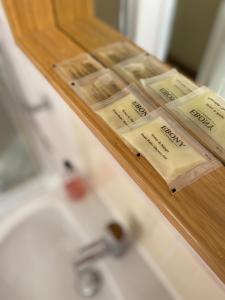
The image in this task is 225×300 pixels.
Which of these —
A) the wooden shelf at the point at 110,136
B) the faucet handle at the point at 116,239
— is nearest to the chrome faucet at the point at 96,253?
→ the faucet handle at the point at 116,239

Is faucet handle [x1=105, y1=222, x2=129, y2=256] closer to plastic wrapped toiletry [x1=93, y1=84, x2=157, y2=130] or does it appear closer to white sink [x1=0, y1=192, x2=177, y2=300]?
white sink [x1=0, y1=192, x2=177, y2=300]

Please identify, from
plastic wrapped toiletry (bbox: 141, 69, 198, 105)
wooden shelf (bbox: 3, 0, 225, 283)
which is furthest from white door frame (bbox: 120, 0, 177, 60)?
plastic wrapped toiletry (bbox: 141, 69, 198, 105)

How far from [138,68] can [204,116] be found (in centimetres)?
17

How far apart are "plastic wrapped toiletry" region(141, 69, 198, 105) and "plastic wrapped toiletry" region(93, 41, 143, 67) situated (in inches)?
3.7

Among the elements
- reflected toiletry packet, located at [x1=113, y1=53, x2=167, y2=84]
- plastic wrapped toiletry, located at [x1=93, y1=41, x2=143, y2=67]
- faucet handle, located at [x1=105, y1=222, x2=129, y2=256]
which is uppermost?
reflected toiletry packet, located at [x1=113, y1=53, x2=167, y2=84]

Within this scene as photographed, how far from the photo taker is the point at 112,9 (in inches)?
26.6

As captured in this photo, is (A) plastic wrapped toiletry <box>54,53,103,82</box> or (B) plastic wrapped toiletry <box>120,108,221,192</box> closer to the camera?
(B) plastic wrapped toiletry <box>120,108,221,192</box>

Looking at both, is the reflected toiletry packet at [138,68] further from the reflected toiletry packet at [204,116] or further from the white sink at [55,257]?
the white sink at [55,257]

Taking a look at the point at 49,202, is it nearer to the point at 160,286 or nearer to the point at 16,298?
the point at 16,298

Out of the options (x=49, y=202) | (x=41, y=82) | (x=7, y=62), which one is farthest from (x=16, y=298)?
(x=7, y=62)

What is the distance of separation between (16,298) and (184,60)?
0.77 metres

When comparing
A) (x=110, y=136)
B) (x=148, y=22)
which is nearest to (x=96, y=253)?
(x=110, y=136)

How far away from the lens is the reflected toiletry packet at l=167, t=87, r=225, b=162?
0.39 m

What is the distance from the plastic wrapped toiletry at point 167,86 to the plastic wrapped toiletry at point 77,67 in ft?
0.37
